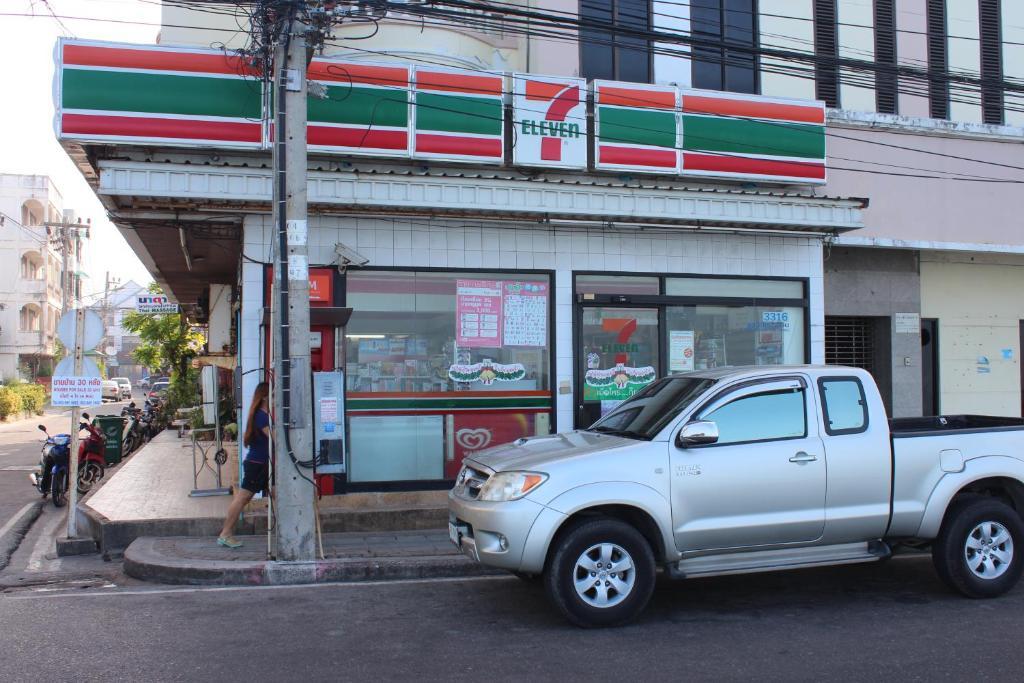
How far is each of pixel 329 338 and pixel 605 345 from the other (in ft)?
11.7

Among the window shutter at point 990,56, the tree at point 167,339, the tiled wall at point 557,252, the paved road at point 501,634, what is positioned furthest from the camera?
the tree at point 167,339

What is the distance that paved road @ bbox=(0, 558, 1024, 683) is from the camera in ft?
17.5

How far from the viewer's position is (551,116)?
11016 mm

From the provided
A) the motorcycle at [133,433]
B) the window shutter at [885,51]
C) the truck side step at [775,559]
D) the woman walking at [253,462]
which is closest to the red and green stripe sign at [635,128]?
the window shutter at [885,51]

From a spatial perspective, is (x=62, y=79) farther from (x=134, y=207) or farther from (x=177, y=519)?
(x=177, y=519)

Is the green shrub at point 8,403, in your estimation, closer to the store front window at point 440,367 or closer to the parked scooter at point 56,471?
the parked scooter at point 56,471

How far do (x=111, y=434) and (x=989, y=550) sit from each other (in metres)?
15.2

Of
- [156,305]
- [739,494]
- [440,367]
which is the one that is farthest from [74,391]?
[156,305]

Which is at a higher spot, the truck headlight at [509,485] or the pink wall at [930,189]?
the pink wall at [930,189]

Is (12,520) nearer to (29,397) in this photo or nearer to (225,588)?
(225,588)

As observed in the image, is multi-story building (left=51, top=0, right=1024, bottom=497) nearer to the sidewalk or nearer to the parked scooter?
the sidewalk

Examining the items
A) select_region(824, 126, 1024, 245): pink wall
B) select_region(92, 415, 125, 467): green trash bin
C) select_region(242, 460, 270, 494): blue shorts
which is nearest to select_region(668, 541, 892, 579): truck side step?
select_region(242, 460, 270, 494): blue shorts

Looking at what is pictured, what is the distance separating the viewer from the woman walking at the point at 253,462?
8672mm

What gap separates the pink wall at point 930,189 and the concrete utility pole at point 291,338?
28.5ft
